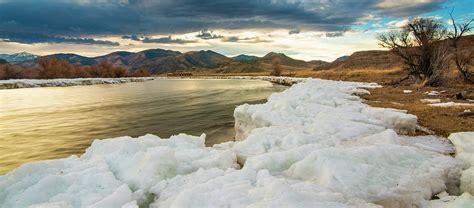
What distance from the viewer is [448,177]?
253 inches

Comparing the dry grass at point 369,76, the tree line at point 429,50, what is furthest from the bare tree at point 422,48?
the dry grass at point 369,76

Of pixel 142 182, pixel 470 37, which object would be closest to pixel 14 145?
pixel 142 182

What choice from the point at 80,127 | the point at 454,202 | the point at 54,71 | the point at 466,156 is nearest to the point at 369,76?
the point at 80,127

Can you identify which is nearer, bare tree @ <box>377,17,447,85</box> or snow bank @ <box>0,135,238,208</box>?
snow bank @ <box>0,135,238,208</box>

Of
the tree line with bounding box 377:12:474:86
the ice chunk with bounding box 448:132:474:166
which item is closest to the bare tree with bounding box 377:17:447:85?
the tree line with bounding box 377:12:474:86

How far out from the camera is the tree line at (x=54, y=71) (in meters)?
105

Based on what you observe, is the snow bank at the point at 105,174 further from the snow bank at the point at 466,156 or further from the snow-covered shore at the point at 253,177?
the snow bank at the point at 466,156

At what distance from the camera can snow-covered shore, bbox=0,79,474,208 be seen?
215 inches

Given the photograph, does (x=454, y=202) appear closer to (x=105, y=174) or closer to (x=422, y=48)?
(x=105, y=174)

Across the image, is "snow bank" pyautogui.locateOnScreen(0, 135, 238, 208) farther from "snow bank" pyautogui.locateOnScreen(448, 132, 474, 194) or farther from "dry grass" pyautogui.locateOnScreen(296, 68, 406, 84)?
"dry grass" pyautogui.locateOnScreen(296, 68, 406, 84)

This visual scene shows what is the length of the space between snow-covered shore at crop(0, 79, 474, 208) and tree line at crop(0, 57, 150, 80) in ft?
386

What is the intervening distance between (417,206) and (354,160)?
143cm

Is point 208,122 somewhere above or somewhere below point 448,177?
below

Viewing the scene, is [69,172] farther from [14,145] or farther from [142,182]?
[14,145]
